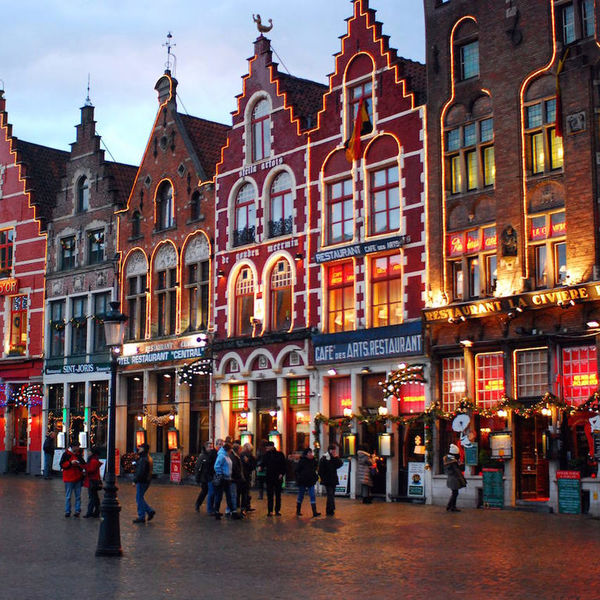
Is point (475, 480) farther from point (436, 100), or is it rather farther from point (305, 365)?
point (436, 100)

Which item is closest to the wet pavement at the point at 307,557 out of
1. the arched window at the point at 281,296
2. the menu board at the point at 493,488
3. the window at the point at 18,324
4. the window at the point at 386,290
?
the menu board at the point at 493,488

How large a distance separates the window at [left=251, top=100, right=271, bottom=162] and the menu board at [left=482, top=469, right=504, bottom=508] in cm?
1464

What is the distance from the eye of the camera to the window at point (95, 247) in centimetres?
4444

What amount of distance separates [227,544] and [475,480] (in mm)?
11225

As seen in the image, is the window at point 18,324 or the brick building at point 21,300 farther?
the window at point 18,324

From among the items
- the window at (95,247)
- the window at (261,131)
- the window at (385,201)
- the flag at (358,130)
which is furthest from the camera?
the window at (95,247)

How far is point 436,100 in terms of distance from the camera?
3002cm

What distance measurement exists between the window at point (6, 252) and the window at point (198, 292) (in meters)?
13.0

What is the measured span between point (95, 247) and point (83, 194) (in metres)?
2.84

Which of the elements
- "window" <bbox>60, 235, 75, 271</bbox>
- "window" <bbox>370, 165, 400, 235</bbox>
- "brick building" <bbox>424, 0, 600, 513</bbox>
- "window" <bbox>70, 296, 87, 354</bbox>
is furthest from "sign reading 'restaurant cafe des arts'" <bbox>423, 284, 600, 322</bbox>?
"window" <bbox>60, 235, 75, 271</bbox>

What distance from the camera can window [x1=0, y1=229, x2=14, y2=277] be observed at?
48906 mm

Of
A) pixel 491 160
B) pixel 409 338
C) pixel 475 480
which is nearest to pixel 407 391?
pixel 409 338

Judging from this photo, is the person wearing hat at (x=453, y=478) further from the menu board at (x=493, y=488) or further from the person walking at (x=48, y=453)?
the person walking at (x=48, y=453)

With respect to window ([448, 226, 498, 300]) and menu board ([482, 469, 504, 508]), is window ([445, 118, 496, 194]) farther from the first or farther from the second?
menu board ([482, 469, 504, 508])
